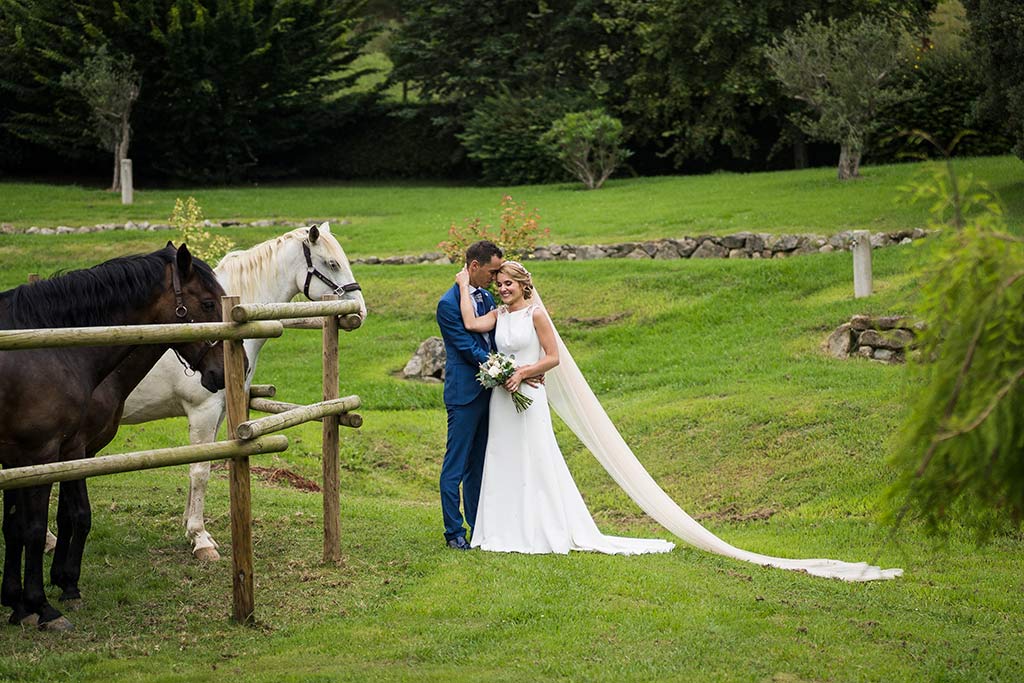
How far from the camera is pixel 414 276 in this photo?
21.3m

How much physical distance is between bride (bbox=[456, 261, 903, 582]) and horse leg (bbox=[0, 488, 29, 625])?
3.31m

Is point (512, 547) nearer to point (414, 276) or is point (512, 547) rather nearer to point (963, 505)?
point (963, 505)

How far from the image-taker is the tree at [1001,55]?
19.4 meters

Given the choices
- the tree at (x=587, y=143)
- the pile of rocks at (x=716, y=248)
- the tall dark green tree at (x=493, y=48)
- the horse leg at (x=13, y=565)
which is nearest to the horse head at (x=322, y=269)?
the horse leg at (x=13, y=565)

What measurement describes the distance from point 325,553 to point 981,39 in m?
17.3

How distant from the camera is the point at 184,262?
704 cm

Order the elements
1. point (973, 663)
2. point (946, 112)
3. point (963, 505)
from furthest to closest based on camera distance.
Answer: point (946, 112) → point (973, 663) → point (963, 505)

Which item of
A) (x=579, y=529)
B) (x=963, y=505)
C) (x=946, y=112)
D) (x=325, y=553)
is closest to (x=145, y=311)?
(x=325, y=553)

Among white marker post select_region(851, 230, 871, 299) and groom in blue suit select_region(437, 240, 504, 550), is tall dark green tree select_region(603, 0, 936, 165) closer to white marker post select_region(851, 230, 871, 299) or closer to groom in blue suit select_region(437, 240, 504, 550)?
white marker post select_region(851, 230, 871, 299)

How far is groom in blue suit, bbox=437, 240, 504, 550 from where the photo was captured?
856 centimetres

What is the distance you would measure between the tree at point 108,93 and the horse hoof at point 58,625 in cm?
2843

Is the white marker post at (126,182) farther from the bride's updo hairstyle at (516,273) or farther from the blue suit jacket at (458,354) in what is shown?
the bride's updo hairstyle at (516,273)

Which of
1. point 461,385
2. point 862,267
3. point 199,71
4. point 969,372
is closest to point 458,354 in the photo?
point 461,385

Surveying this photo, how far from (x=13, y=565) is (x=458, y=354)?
3.51 metres
